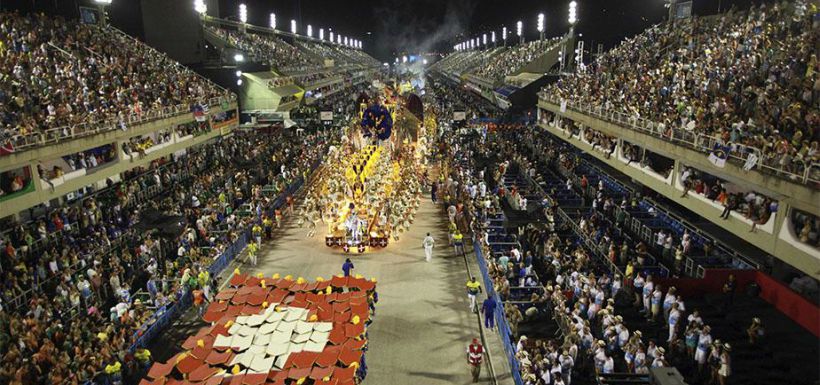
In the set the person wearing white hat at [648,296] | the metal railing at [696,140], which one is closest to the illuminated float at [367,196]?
the metal railing at [696,140]

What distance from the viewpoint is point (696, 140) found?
18.2 m

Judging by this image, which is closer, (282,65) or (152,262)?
(152,262)

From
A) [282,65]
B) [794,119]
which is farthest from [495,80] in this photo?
[794,119]

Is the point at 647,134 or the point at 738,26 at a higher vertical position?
the point at 738,26

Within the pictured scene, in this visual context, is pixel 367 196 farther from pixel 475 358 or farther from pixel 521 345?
pixel 521 345

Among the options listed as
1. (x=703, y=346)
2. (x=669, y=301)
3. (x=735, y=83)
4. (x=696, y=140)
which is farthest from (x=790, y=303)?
(x=735, y=83)

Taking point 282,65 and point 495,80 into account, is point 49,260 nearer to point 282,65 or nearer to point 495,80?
point 282,65

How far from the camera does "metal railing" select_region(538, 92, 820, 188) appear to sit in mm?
13546

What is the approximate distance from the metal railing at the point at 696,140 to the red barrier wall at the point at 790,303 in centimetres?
331

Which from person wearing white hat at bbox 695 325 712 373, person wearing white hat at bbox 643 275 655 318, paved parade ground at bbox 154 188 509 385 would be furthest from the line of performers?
person wearing white hat at bbox 695 325 712 373

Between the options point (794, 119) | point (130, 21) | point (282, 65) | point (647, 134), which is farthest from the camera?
point (282, 65)

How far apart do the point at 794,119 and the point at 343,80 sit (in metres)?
77.7

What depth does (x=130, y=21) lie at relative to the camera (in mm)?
41156

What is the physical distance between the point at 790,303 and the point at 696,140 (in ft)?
19.5
